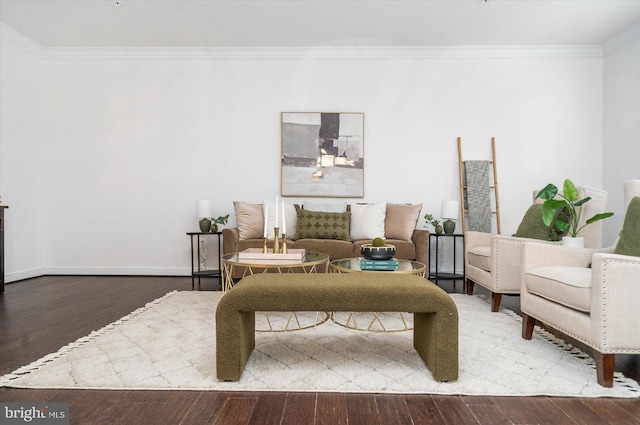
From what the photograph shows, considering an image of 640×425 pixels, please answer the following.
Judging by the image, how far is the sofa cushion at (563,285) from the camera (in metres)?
2.20

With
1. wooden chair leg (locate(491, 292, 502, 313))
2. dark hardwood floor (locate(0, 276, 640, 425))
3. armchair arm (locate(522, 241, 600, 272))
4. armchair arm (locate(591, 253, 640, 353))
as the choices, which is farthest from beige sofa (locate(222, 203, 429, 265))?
armchair arm (locate(591, 253, 640, 353))

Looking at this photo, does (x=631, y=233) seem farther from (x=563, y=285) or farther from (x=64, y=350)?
(x=64, y=350)

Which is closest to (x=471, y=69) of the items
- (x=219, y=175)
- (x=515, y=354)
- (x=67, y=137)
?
(x=219, y=175)

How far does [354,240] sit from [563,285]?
2.73m

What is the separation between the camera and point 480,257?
4.04m

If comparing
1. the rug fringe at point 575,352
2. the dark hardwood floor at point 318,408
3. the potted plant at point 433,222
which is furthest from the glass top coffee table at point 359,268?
the potted plant at point 433,222

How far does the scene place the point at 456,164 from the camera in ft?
18.4

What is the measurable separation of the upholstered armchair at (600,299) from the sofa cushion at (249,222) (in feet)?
9.83

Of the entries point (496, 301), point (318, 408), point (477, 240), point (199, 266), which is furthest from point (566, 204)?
point (199, 266)

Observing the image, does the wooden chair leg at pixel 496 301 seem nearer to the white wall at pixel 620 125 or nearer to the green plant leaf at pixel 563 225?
the green plant leaf at pixel 563 225

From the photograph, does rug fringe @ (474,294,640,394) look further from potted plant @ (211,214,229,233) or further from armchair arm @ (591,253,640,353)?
potted plant @ (211,214,229,233)

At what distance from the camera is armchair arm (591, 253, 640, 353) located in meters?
2.03

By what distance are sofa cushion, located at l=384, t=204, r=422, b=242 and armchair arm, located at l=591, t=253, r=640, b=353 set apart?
2.76 m

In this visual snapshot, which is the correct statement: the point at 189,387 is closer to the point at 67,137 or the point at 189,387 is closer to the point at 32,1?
the point at 32,1
